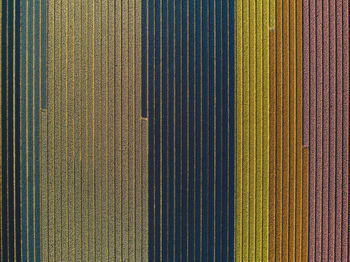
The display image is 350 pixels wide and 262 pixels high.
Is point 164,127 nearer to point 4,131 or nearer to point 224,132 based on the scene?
point 224,132

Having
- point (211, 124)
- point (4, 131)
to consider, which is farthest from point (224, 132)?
point (4, 131)

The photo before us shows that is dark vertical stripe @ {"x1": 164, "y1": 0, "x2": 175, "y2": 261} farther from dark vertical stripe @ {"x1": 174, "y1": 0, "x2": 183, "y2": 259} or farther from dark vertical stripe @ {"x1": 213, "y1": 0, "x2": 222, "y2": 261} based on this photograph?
dark vertical stripe @ {"x1": 213, "y1": 0, "x2": 222, "y2": 261}

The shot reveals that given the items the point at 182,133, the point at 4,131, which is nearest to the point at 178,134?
the point at 182,133

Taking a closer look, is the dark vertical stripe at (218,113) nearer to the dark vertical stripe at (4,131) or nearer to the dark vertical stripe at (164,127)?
the dark vertical stripe at (164,127)

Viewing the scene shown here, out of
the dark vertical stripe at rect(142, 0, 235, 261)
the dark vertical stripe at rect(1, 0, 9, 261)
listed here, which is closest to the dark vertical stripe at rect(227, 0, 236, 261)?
the dark vertical stripe at rect(142, 0, 235, 261)

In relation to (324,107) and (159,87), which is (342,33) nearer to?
(324,107)

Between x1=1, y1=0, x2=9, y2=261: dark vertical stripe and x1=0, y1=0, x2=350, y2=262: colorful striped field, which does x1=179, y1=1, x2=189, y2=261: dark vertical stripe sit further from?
x1=1, y1=0, x2=9, y2=261: dark vertical stripe

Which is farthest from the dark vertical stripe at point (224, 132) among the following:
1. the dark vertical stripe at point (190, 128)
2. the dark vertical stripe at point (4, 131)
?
the dark vertical stripe at point (4, 131)

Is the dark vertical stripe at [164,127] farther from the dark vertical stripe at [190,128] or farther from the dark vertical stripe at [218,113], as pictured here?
the dark vertical stripe at [218,113]

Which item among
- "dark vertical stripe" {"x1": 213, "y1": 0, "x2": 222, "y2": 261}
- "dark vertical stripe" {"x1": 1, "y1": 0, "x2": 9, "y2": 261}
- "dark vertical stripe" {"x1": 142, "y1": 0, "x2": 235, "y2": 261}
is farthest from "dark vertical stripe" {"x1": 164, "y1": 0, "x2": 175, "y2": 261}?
"dark vertical stripe" {"x1": 1, "y1": 0, "x2": 9, "y2": 261}

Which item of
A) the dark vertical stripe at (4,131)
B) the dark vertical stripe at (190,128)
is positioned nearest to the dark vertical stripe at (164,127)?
the dark vertical stripe at (190,128)

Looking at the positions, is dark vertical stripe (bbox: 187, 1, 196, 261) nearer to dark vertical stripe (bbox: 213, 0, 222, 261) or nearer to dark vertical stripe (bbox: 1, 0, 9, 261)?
dark vertical stripe (bbox: 213, 0, 222, 261)
